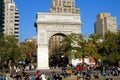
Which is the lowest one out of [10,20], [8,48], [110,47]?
[110,47]

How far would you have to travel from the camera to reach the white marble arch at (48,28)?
55562mm

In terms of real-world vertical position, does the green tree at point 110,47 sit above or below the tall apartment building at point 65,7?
below

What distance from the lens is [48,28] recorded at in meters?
56.3

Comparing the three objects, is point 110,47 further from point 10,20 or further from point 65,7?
point 65,7

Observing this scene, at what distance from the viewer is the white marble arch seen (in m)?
55.6

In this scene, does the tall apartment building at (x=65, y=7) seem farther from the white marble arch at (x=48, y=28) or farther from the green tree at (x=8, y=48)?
the white marble arch at (x=48, y=28)

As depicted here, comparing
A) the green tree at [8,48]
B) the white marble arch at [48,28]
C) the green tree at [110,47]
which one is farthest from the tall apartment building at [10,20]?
the green tree at [110,47]

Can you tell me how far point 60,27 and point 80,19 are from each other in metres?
4.03

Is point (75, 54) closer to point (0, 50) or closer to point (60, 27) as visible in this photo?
point (60, 27)

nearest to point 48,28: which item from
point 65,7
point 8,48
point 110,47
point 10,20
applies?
point 8,48

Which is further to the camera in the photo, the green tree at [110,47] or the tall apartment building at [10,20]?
the tall apartment building at [10,20]

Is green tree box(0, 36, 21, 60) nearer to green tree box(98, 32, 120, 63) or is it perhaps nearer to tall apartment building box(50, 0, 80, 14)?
green tree box(98, 32, 120, 63)

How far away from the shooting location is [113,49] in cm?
5456

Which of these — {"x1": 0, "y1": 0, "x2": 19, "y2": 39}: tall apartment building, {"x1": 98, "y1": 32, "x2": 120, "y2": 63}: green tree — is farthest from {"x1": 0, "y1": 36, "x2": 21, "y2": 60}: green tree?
{"x1": 0, "y1": 0, "x2": 19, "y2": 39}: tall apartment building
